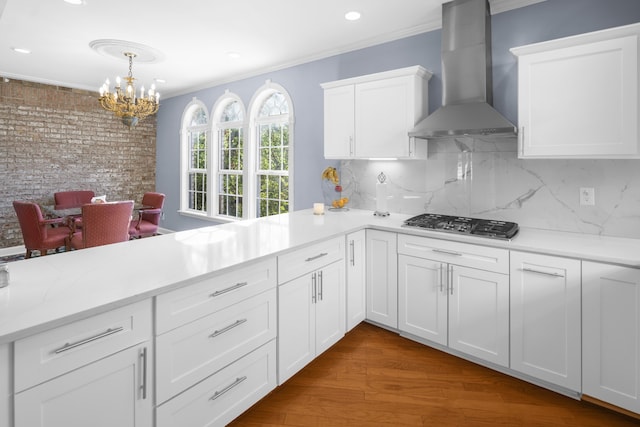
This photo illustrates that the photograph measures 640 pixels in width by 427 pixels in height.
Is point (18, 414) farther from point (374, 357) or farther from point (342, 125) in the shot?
point (342, 125)

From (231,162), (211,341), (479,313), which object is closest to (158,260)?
(211,341)

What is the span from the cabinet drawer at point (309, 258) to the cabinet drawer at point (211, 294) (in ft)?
0.29

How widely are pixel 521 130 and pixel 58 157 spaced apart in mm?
6414

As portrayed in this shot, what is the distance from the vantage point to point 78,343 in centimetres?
117

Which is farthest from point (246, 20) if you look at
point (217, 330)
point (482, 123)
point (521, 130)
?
point (217, 330)

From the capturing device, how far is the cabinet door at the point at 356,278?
8.97ft

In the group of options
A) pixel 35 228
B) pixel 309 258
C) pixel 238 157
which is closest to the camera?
pixel 309 258

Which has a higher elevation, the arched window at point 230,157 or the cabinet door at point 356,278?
the arched window at point 230,157

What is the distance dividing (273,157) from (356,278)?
2639 millimetres

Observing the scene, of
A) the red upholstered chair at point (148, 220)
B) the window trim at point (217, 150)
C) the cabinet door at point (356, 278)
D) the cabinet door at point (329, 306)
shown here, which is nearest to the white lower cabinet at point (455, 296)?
the cabinet door at point (356, 278)

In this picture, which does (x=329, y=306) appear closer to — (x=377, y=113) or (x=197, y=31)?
(x=377, y=113)

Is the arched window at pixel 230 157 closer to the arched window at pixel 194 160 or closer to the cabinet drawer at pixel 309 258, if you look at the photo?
the arched window at pixel 194 160

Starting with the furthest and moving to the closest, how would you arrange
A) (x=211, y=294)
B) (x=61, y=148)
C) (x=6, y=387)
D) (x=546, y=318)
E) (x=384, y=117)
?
(x=61, y=148) → (x=384, y=117) → (x=546, y=318) → (x=211, y=294) → (x=6, y=387)

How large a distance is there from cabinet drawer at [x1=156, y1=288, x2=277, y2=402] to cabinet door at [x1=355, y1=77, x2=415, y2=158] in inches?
68.4
